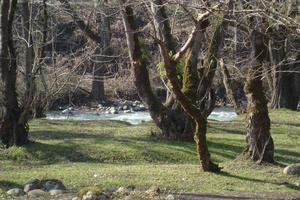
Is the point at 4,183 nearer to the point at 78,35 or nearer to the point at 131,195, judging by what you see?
the point at 131,195

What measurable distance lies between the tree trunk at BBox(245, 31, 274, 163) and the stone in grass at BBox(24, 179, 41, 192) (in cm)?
447

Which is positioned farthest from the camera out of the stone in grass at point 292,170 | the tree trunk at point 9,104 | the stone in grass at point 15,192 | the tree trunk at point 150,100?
the tree trunk at point 150,100

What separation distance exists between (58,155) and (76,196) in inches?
227

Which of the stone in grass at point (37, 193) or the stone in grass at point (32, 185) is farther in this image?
the stone in grass at point (32, 185)

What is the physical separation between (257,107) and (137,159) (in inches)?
147

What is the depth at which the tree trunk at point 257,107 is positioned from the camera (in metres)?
12.9

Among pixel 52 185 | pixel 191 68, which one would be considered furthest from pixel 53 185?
pixel 191 68

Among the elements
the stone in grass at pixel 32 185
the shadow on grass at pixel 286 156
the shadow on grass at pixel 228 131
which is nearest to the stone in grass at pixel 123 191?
the stone in grass at pixel 32 185

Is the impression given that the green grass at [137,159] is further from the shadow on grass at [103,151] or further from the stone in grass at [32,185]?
the stone in grass at [32,185]

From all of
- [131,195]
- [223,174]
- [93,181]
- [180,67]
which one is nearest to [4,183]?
[93,181]

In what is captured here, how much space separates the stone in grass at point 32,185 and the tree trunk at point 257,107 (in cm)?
447

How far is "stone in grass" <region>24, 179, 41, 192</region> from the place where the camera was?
10746 mm

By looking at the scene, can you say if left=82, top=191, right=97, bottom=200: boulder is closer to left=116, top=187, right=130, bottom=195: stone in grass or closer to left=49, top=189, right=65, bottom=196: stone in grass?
left=116, top=187, right=130, bottom=195: stone in grass

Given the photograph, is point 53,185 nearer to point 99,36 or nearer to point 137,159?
point 137,159
